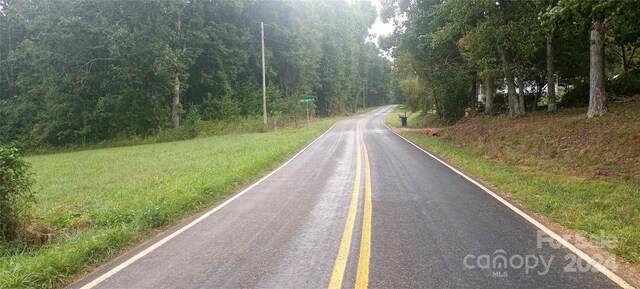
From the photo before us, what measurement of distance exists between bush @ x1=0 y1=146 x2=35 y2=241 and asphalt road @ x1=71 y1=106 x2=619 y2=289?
2012 mm

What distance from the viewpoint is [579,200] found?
299 inches

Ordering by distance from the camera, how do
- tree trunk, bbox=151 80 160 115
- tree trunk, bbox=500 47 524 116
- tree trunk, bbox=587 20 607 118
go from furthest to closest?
tree trunk, bbox=151 80 160 115 < tree trunk, bbox=500 47 524 116 < tree trunk, bbox=587 20 607 118

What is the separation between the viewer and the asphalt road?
435 cm

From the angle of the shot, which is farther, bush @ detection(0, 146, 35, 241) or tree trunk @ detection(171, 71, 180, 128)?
tree trunk @ detection(171, 71, 180, 128)

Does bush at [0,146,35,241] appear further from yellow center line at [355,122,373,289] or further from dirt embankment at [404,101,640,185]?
dirt embankment at [404,101,640,185]

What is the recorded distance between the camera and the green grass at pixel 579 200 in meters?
5.73

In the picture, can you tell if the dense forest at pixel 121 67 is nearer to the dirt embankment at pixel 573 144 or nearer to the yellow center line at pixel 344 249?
the dirt embankment at pixel 573 144

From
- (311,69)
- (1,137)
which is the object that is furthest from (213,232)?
(311,69)

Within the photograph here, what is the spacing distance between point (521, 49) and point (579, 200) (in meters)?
11.5

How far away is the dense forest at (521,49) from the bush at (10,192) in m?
10.2

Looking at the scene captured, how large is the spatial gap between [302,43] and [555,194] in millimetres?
48540

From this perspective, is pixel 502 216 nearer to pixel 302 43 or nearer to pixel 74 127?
pixel 74 127

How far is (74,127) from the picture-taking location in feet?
114

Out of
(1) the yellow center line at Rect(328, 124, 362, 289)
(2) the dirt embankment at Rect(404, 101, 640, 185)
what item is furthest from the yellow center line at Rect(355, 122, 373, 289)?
(2) the dirt embankment at Rect(404, 101, 640, 185)
